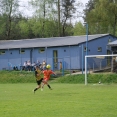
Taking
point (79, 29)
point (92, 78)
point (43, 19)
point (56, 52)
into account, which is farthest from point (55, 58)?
point (79, 29)

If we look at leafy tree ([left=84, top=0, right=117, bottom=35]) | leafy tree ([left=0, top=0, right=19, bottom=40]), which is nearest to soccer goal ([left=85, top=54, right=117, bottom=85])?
leafy tree ([left=84, top=0, right=117, bottom=35])

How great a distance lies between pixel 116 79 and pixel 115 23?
2192 cm

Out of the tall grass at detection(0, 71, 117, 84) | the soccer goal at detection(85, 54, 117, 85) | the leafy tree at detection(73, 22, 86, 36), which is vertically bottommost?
the tall grass at detection(0, 71, 117, 84)

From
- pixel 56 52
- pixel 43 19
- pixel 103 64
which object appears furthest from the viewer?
pixel 43 19

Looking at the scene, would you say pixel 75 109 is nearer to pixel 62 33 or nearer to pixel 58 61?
pixel 58 61

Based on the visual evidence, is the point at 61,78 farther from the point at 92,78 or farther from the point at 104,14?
the point at 104,14

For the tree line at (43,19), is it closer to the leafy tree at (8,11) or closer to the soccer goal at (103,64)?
the leafy tree at (8,11)

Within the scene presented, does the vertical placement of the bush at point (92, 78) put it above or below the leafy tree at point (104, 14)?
below

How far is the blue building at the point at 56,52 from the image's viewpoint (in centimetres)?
4572

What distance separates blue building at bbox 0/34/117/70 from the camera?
45719mm

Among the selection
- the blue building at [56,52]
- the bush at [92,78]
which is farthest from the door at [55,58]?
the bush at [92,78]

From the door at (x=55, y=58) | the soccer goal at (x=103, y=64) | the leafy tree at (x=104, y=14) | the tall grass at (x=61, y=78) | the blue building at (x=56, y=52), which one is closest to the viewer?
the tall grass at (x=61, y=78)

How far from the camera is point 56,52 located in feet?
158

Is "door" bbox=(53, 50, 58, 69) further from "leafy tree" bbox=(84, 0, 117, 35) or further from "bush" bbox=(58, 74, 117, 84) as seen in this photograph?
"leafy tree" bbox=(84, 0, 117, 35)
